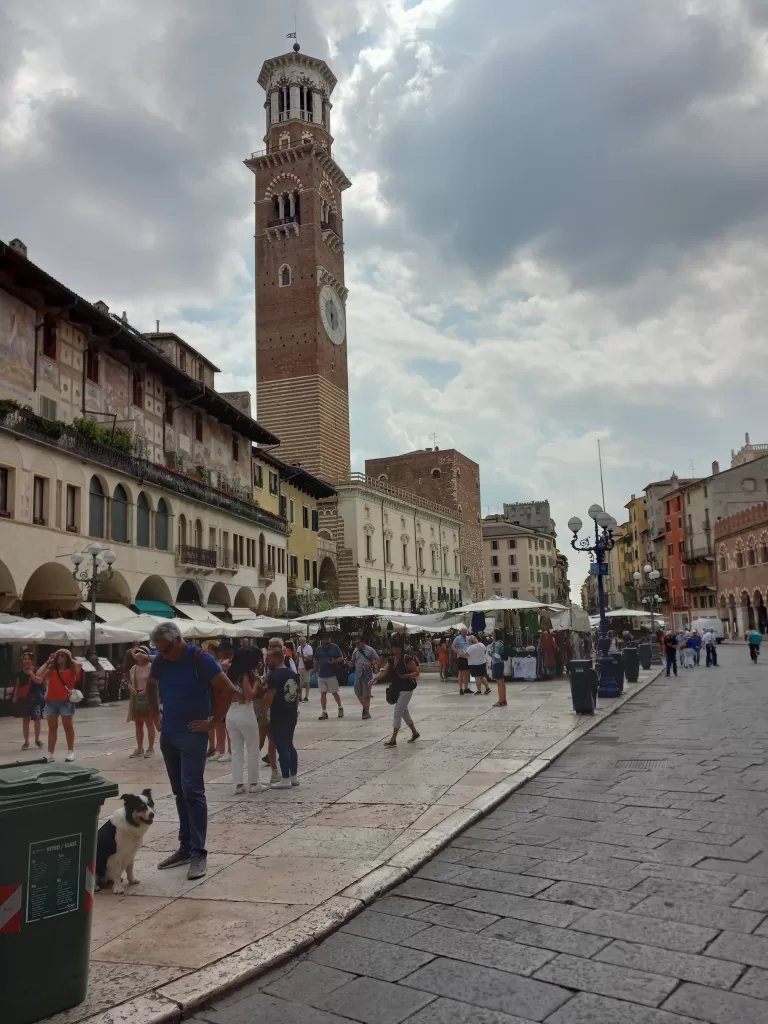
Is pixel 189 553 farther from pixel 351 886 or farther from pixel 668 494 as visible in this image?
pixel 668 494

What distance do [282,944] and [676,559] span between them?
258ft

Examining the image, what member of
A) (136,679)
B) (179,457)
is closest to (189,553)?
(179,457)

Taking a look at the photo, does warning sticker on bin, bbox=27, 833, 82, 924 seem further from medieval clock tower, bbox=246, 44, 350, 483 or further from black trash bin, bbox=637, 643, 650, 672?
medieval clock tower, bbox=246, 44, 350, 483

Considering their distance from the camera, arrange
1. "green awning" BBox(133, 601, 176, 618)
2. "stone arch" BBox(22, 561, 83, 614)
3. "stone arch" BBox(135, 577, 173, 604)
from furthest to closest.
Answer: "stone arch" BBox(135, 577, 173, 604), "green awning" BBox(133, 601, 176, 618), "stone arch" BBox(22, 561, 83, 614)

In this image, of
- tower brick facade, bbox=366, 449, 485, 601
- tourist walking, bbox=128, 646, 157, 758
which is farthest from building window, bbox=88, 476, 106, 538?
tower brick facade, bbox=366, 449, 485, 601

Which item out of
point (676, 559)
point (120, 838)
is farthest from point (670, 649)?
point (676, 559)

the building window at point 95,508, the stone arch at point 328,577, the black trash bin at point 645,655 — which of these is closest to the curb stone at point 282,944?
the building window at point 95,508

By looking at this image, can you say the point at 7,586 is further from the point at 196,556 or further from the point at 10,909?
the point at 10,909

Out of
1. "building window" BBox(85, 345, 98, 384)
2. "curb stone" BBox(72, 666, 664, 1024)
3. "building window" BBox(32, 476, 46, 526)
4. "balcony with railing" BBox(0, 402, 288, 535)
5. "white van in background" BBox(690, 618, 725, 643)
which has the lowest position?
"curb stone" BBox(72, 666, 664, 1024)

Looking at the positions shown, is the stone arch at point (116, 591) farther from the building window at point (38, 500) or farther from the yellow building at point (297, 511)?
the yellow building at point (297, 511)

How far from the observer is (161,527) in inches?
1185

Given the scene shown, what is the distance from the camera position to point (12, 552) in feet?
70.1

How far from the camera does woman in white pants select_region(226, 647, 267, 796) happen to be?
8.30m

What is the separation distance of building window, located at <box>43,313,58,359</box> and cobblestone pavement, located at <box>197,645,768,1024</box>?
2225 centimetres
